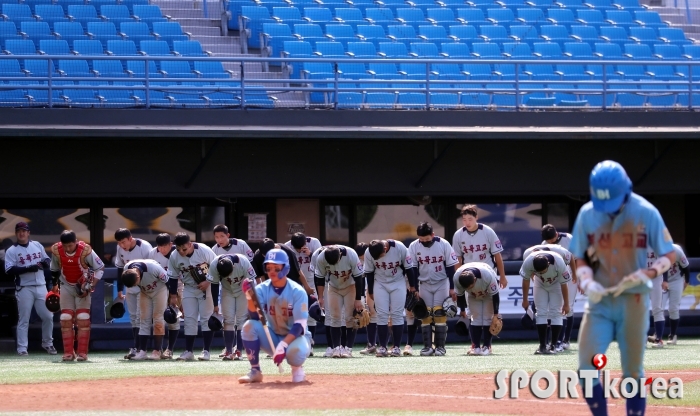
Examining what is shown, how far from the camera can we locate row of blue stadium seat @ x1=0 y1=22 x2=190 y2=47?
19.7 m

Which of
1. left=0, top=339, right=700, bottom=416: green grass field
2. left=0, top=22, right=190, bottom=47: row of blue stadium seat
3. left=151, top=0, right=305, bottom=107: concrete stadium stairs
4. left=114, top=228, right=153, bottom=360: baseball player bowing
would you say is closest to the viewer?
left=0, top=339, right=700, bottom=416: green grass field

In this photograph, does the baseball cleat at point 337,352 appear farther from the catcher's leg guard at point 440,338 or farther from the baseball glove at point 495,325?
the baseball glove at point 495,325

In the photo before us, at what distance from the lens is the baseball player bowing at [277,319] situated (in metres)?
9.74

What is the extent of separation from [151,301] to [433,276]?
3967 millimetres

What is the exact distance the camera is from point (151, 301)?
1430 centimetres

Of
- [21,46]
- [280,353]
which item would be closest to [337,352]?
[280,353]

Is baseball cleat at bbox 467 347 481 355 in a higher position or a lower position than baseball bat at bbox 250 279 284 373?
lower

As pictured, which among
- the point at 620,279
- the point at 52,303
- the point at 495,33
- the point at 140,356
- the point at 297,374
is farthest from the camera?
the point at 495,33

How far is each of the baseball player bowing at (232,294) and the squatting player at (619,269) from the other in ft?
24.3

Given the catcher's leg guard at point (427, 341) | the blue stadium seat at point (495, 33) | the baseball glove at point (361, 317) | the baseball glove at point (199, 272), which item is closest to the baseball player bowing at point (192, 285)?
the baseball glove at point (199, 272)

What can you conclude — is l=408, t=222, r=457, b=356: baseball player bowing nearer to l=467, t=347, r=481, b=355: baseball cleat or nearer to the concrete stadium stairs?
l=467, t=347, r=481, b=355: baseball cleat

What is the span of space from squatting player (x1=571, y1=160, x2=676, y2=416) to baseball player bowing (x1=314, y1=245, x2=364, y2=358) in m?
7.19

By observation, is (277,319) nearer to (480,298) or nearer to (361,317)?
(361,317)

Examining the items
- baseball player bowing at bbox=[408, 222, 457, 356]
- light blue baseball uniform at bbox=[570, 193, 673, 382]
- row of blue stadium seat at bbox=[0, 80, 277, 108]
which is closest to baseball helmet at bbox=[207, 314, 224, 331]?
baseball player bowing at bbox=[408, 222, 457, 356]
